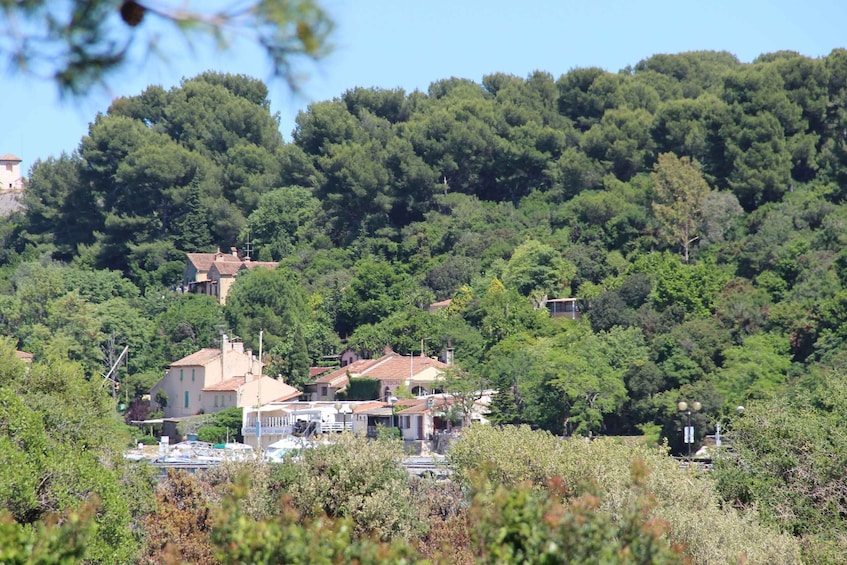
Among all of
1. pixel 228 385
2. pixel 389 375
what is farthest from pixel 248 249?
pixel 389 375

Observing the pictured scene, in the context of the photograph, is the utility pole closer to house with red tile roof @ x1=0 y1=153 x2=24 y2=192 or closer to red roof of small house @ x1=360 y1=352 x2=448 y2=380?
red roof of small house @ x1=360 y1=352 x2=448 y2=380

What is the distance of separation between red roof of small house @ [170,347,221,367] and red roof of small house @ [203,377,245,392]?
957 mm

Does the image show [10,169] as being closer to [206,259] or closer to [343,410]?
[206,259]

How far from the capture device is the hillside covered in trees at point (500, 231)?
48.0 meters

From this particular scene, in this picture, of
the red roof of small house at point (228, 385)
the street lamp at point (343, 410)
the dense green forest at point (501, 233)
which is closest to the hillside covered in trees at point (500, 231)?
the dense green forest at point (501, 233)

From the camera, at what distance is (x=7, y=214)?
87.2 m

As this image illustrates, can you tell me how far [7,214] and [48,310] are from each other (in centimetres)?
2631

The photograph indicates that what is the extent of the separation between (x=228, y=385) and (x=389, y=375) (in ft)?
20.0

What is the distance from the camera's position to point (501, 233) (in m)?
62.8

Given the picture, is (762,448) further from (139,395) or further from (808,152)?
(139,395)

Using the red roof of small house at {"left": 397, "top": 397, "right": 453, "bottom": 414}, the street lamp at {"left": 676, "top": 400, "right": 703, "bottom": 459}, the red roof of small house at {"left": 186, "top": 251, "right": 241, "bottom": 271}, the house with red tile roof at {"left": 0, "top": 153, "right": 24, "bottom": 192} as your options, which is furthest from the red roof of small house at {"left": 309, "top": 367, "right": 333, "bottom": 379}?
the house with red tile roof at {"left": 0, "top": 153, "right": 24, "bottom": 192}

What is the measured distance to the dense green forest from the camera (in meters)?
47.6

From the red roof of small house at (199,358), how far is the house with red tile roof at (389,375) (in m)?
3.94

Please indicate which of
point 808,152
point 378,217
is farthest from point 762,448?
point 378,217
